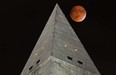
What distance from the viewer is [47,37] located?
54.2 m

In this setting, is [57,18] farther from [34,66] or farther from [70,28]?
[34,66]

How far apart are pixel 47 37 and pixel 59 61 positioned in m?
6.57

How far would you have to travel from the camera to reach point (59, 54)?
1956 inches

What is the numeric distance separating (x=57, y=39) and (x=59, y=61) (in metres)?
4.81

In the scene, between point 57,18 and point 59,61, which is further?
point 57,18

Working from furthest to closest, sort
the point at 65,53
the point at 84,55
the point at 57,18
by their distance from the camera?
the point at 57,18
the point at 84,55
the point at 65,53

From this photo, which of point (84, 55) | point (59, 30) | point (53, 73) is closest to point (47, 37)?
point (59, 30)

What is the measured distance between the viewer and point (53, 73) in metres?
46.4

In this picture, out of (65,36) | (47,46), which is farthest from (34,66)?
(65,36)

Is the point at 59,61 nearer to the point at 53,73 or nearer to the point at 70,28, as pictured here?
the point at 53,73

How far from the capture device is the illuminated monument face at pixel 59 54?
1901 inches

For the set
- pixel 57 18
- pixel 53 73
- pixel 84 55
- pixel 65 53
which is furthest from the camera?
pixel 57 18

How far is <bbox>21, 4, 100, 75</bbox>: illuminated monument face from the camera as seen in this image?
158 feet

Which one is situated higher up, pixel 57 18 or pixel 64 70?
pixel 57 18
